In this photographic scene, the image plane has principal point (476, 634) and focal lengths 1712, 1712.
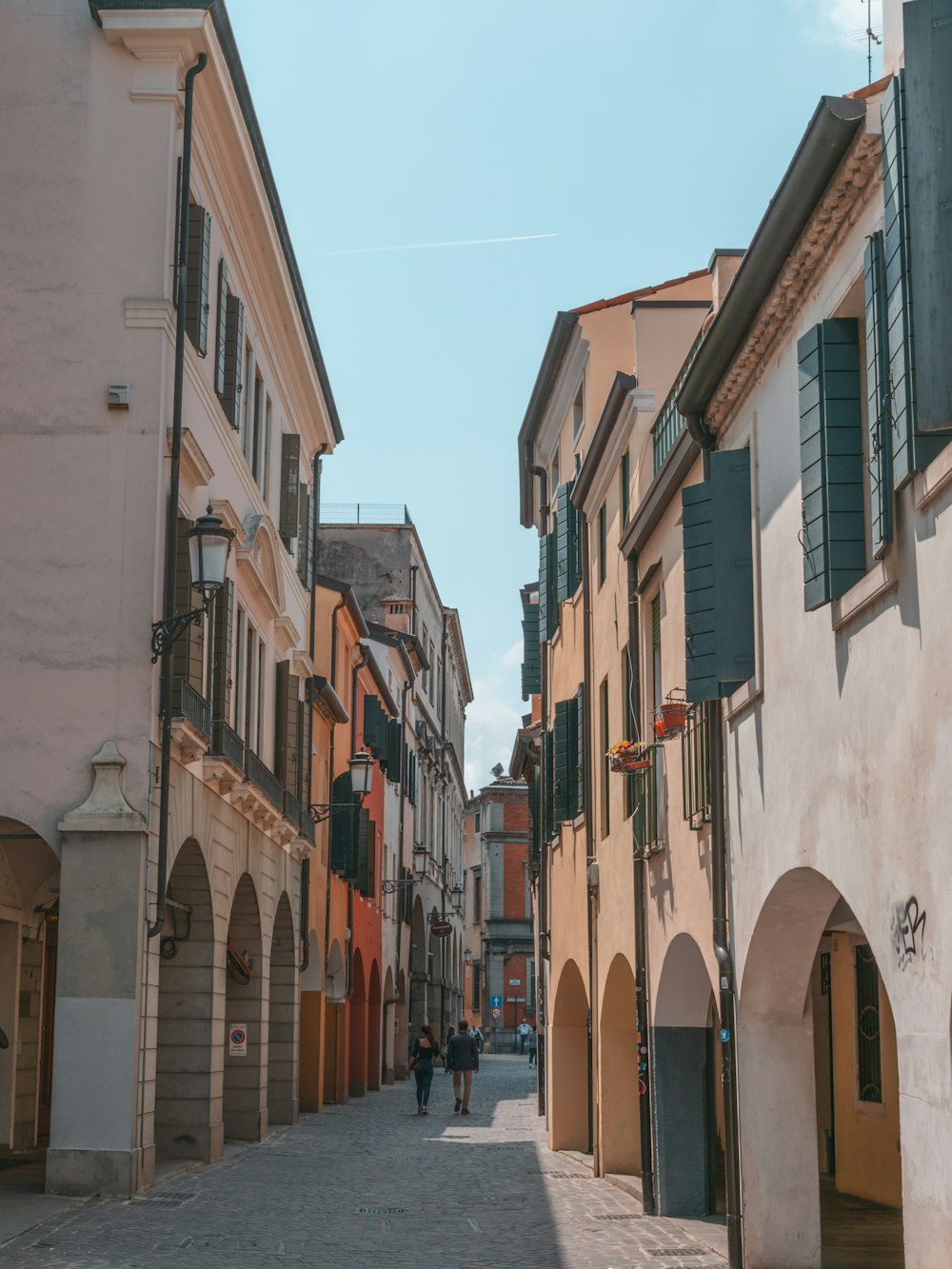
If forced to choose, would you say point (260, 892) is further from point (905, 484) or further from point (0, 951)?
point (905, 484)

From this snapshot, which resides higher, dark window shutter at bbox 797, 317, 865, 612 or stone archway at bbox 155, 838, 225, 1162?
dark window shutter at bbox 797, 317, 865, 612

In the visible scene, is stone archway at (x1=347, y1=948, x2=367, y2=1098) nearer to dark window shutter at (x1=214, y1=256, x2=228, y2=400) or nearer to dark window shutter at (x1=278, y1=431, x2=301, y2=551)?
dark window shutter at (x1=278, y1=431, x2=301, y2=551)

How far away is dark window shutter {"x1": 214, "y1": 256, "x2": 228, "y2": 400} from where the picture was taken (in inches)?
779

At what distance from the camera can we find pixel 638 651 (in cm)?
1636

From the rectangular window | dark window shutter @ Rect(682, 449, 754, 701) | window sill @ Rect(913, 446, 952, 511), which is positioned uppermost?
dark window shutter @ Rect(682, 449, 754, 701)

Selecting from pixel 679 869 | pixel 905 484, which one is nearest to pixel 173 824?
pixel 679 869

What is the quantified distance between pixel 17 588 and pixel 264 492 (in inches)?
308

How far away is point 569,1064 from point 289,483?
9328 millimetres

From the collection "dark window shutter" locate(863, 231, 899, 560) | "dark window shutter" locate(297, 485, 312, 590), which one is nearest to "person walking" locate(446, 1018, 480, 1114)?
"dark window shutter" locate(297, 485, 312, 590)

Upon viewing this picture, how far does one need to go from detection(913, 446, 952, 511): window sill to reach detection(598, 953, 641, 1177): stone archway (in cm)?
1149

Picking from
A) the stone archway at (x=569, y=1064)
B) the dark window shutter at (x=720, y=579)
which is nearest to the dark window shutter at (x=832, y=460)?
the dark window shutter at (x=720, y=579)

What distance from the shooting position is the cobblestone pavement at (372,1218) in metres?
12.4

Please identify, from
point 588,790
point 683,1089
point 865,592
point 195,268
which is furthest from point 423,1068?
point 865,592

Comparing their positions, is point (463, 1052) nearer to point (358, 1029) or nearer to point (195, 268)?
point (358, 1029)
